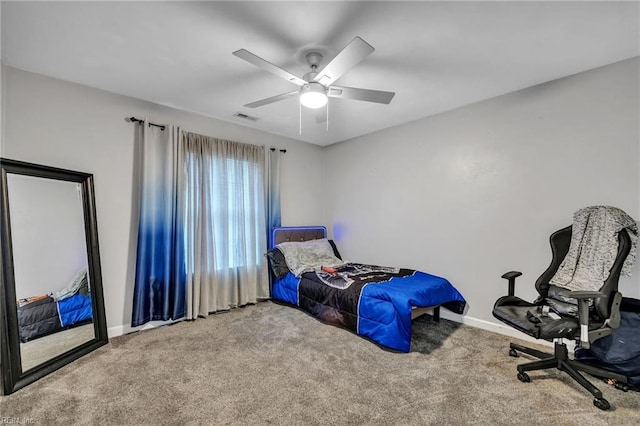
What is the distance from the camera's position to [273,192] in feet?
13.2

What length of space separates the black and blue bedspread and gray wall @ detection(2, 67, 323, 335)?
1952 millimetres

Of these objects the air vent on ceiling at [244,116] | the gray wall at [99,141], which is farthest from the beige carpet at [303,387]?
the air vent on ceiling at [244,116]

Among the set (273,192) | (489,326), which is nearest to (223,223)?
(273,192)

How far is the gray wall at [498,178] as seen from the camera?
2.25 meters

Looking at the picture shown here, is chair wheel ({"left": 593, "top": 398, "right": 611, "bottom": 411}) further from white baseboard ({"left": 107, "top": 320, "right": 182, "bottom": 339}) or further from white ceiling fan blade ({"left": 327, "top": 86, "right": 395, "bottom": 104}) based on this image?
white baseboard ({"left": 107, "top": 320, "right": 182, "bottom": 339})

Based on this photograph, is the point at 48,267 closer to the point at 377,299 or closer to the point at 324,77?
the point at 324,77

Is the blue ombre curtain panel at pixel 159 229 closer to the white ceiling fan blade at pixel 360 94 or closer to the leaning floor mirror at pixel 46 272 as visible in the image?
the leaning floor mirror at pixel 46 272

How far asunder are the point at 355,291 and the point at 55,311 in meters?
2.68

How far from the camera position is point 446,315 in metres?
3.21

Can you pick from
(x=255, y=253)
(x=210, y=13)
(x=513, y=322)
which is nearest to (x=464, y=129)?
(x=513, y=322)

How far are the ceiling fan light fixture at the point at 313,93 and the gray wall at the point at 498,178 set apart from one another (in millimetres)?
1924

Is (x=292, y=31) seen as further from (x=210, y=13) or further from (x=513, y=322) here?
(x=513, y=322)

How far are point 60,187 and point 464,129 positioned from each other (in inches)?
165

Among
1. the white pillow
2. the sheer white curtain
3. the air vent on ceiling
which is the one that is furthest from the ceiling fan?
the white pillow
